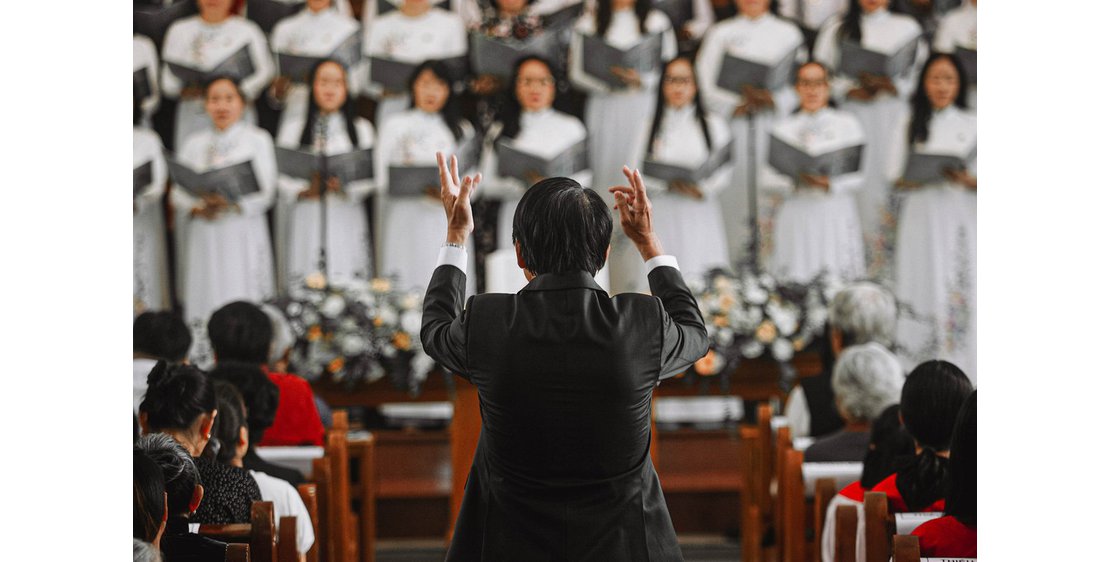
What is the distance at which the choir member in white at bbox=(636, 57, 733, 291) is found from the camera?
7398 millimetres

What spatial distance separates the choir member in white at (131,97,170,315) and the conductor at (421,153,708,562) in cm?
566

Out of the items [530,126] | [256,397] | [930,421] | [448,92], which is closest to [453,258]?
[930,421]

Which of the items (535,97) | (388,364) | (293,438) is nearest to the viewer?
(293,438)

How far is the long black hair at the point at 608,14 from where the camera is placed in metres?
7.55

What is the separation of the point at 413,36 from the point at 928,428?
541cm

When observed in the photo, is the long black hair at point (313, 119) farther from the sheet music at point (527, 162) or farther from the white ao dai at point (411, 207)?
the sheet music at point (527, 162)

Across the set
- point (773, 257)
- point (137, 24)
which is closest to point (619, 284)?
point (773, 257)

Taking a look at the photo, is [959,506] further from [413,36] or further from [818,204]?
[413,36]

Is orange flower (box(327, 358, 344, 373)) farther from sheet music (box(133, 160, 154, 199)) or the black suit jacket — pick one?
the black suit jacket

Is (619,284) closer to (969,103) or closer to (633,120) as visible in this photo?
(633,120)

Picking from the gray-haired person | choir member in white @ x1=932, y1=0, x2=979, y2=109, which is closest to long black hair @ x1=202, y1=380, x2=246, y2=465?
the gray-haired person

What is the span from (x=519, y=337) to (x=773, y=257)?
5.91 m

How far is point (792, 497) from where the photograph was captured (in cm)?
332

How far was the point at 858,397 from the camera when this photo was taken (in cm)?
377
